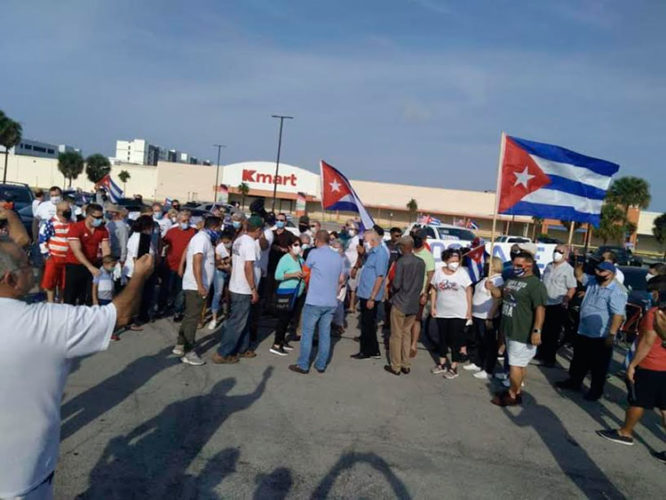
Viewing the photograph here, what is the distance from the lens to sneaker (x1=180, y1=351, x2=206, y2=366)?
21.2 ft

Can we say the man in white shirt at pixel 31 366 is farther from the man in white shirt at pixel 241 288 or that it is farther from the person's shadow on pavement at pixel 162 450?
the man in white shirt at pixel 241 288

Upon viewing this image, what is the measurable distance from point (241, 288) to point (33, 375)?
4.48 metres

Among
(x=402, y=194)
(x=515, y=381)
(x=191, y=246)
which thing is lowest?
(x=515, y=381)

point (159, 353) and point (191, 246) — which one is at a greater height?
point (191, 246)

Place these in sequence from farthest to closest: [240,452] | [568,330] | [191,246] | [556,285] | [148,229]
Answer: [568,330] → [556,285] → [148,229] → [191,246] → [240,452]

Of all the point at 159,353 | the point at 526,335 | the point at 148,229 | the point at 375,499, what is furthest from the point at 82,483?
the point at 526,335

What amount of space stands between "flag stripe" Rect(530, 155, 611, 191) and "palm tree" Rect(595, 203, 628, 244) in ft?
132

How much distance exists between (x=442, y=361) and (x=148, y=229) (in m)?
4.58

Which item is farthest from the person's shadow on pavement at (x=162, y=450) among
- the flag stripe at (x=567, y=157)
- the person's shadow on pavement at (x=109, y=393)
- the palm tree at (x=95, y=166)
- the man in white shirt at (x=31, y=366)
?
the palm tree at (x=95, y=166)

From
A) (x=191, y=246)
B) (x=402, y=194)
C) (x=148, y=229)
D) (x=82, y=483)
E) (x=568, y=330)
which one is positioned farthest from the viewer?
(x=402, y=194)

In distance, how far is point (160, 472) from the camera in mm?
3912

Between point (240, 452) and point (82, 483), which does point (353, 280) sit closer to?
point (240, 452)

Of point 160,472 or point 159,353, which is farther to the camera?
point 159,353

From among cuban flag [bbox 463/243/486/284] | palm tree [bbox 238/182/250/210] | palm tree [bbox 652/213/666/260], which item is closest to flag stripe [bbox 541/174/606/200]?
cuban flag [bbox 463/243/486/284]
